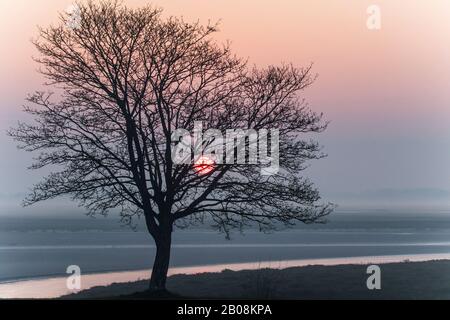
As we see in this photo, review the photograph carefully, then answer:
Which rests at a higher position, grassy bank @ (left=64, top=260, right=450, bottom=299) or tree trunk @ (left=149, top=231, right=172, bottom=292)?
tree trunk @ (left=149, top=231, right=172, bottom=292)

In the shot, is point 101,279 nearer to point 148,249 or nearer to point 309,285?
point 309,285

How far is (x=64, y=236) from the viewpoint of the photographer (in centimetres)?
6700

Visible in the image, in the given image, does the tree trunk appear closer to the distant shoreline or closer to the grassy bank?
the grassy bank

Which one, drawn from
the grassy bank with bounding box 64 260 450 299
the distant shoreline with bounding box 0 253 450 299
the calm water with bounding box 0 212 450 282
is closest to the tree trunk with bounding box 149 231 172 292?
the grassy bank with bounding box 64 260 450 299

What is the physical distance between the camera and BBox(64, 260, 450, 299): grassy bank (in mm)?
24922

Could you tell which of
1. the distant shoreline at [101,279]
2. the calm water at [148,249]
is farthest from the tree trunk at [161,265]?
the calm water at [148,249]

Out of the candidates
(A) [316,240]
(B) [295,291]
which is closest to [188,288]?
(B) [295,291]

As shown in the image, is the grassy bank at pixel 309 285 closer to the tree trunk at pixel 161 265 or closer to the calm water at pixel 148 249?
the tree trunk at pixel 161 265

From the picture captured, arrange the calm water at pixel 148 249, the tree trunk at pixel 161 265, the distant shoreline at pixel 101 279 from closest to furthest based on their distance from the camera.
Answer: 1. the tree trunk at pixel 161 265
2. the distant shoreline at pixel 101 279
3. the calm water at pixel 148 249

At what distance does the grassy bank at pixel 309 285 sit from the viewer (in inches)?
981

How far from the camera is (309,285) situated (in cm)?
2727

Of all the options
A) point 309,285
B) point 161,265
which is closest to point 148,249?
point 309,285
